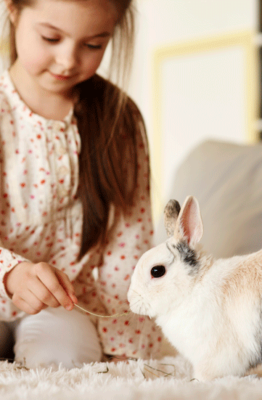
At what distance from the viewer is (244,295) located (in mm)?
489

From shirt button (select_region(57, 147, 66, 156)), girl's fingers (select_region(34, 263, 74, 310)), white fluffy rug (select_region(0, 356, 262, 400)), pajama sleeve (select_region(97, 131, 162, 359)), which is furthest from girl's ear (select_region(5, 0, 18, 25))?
white fluffy rug (select_region(0, 356, 262, 400))

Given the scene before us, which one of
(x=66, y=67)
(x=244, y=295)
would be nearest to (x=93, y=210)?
(x=66, y=67)

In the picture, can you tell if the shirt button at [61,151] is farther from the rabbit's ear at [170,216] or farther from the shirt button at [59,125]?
the rabbit's ear at [170,216]

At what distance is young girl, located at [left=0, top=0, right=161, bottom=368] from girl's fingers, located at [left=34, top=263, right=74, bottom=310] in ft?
0.29

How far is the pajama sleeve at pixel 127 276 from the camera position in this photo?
0.85 metres

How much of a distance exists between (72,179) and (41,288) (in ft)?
1.09

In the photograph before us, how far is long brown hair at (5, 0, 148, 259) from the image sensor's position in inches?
34.7

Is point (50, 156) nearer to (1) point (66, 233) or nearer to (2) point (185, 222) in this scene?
(1) point (66, 233)

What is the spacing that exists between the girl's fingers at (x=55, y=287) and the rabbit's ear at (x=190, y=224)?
172mm

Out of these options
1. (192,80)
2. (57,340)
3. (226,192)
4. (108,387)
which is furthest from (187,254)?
(192,80)

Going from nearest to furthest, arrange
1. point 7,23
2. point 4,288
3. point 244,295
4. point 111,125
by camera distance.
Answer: point 244,295
point 4,288
point 7,23
point 111,125

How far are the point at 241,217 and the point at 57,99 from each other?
0.44 meters

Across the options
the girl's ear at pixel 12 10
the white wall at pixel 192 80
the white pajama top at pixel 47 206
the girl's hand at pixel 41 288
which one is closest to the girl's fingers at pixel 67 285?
the girl's hand at pixel 41 288

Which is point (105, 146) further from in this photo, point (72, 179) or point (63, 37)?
point (63, 37)
